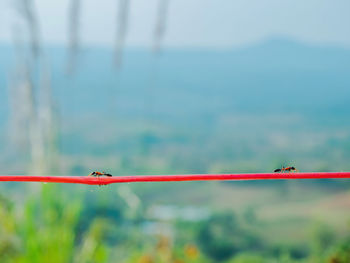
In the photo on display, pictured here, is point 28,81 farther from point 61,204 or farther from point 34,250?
point 34,250

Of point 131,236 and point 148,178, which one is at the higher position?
point 148,178

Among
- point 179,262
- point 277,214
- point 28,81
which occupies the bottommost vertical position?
point 179,262

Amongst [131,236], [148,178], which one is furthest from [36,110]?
[148,178]

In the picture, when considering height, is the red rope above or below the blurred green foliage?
above

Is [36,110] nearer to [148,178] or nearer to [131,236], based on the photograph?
[131,236]

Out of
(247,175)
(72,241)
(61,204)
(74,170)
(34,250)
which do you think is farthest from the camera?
(74,170)

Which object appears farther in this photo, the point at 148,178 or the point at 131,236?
the point at 131,236

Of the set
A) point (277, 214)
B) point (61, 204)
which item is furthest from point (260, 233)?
point (61, 204)

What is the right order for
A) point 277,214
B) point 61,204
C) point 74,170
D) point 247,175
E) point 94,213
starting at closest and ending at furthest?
point 247,175
point 61,204
point 94,213
point 277,214
point 74,170

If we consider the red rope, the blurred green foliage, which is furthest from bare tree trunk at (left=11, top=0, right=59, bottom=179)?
the red rope

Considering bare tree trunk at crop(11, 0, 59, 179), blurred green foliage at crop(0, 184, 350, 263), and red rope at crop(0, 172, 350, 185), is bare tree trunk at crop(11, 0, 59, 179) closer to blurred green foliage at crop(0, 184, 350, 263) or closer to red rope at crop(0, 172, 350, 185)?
blurred green foliage at crop(0, 184, 350, 263)

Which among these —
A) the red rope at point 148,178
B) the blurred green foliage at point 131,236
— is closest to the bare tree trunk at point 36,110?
the blurred green foliage at point 131,236
